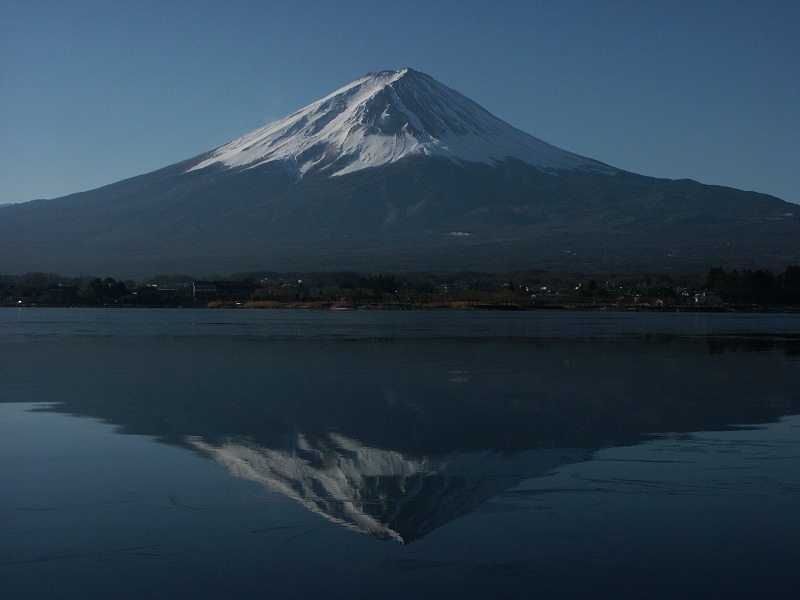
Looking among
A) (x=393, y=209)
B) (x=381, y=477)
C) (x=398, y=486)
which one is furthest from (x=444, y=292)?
(x=398, y=486)

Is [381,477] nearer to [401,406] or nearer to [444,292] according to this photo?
[401,406]

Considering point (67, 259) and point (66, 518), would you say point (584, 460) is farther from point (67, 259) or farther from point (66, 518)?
point (67, 259)

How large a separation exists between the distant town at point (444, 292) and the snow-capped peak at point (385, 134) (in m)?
57.0

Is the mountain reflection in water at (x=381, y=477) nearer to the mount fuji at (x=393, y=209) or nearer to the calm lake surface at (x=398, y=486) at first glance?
the calm lake surface at (x=398, y=486)

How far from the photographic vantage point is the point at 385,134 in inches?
5591

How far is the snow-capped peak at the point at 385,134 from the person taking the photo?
13812cm

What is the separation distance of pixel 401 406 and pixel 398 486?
4127 millimetres

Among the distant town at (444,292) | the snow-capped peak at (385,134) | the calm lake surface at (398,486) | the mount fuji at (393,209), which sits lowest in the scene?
the calm lake surface at (398,486)

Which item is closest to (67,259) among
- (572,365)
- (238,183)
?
(238,183)

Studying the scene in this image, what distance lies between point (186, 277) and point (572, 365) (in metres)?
73.4

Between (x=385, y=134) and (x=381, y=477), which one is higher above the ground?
(x=385, y=134)

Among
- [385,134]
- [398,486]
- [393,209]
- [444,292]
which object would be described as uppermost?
[385,134]

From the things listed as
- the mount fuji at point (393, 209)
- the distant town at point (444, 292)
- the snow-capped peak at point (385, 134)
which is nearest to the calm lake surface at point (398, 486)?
the distant town at point (444, 292)

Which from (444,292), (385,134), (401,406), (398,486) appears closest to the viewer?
(398,486)
